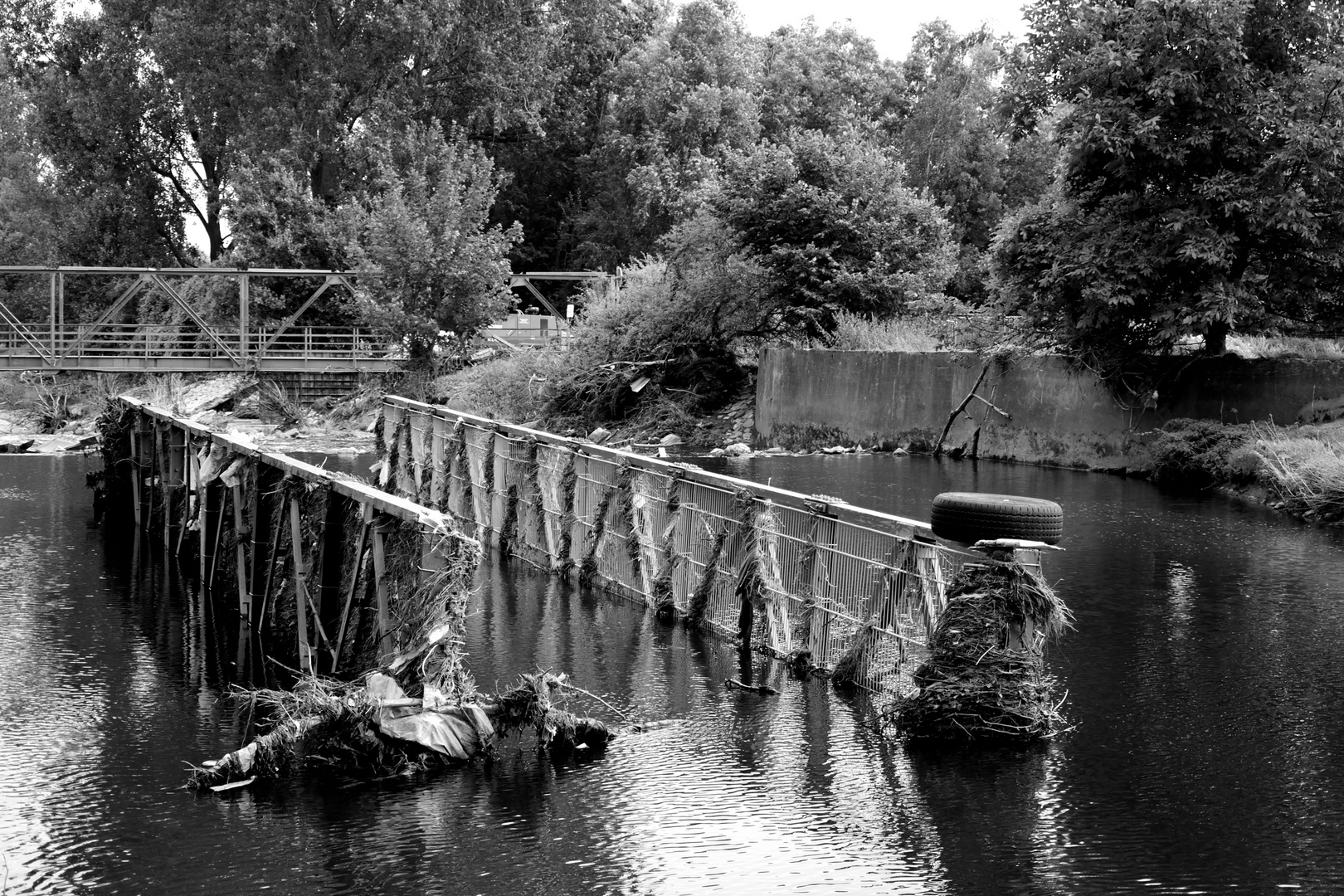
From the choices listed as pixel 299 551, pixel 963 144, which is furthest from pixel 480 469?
pixel 963 144

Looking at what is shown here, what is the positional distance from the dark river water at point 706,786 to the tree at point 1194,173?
15386mm

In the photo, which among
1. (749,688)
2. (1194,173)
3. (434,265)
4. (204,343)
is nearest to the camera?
(749,688)

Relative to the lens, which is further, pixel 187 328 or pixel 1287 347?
pixel 187 328

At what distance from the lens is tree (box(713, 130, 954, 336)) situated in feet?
120

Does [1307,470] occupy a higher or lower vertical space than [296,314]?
lower

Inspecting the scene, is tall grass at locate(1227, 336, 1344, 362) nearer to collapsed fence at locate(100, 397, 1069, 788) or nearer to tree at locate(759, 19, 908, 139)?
collapsed fence at locate(100, 397, 1069, 788)

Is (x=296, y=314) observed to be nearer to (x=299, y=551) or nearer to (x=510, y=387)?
(x=510, y=387)

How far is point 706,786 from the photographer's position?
356 inches

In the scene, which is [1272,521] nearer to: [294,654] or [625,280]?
[294,654]

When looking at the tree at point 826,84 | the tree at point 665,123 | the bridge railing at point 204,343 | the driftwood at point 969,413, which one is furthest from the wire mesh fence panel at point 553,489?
the tree at point 826,84

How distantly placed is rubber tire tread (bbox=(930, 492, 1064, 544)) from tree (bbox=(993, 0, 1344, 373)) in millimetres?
19770

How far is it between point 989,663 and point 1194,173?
23108 millimetres

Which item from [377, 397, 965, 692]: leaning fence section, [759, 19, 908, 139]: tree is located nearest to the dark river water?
[377, 397, 965, 692]: leaning fence section

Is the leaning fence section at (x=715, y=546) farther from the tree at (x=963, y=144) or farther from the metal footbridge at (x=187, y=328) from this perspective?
the tree at (x=963, y=144)
